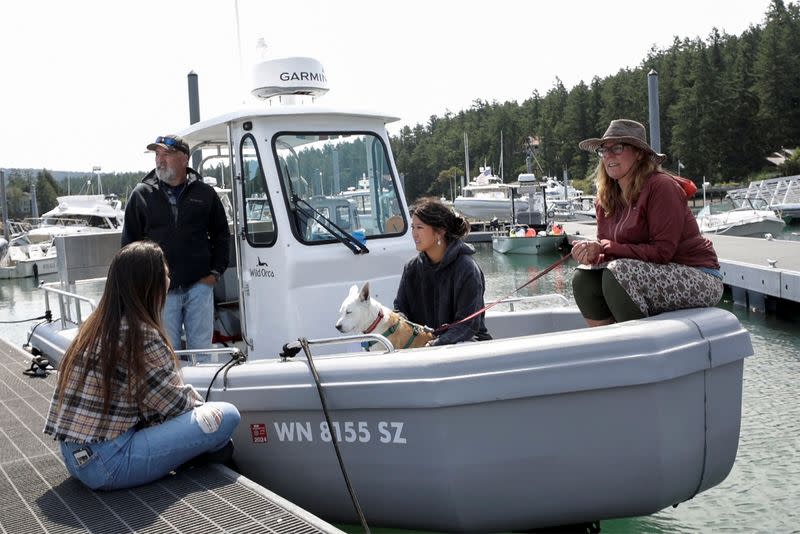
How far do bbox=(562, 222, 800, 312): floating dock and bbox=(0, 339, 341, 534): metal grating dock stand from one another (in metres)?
9.00

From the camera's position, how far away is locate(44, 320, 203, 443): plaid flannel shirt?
362 centimetres

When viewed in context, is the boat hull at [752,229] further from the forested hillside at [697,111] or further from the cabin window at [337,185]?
the forested hillside at [697,111]

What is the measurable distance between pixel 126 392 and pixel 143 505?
529 mm

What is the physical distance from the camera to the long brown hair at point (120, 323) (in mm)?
Answer: 3602

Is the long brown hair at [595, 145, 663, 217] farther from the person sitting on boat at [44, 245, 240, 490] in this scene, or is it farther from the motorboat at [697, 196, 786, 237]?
the motorboat at [697, 196, 786, 237]

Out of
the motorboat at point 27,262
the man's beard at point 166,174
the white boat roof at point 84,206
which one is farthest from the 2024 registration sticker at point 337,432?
the white boat roof at point 84,206

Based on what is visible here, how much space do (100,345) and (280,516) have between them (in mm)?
1153

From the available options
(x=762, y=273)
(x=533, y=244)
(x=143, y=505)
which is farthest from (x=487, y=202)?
(x=143, y=505)

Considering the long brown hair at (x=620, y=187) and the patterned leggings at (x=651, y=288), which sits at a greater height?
the long brown hair at (x=620, y=187)

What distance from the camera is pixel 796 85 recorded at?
6462 cm

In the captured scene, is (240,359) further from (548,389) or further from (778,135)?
(778,135)

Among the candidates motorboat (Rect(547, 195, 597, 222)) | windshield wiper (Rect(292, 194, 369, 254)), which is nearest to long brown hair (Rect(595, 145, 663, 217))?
windshield wiper (Rect(292, 194, 369, 254))

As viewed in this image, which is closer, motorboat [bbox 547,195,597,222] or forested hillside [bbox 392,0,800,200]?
motorboat [bbox 547,195,597,222]

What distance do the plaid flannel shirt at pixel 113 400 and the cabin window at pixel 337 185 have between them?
1896mm
